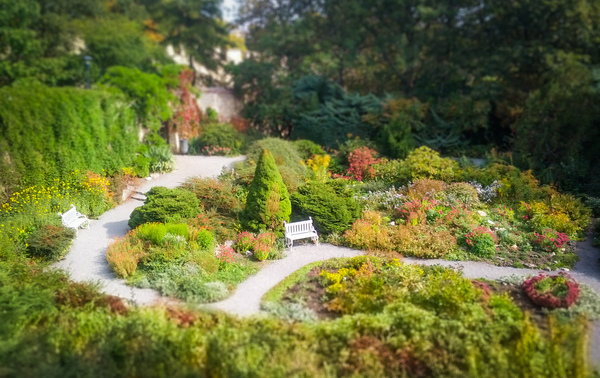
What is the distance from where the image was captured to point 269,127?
20.8 metres

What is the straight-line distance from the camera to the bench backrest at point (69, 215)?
983 centimetres

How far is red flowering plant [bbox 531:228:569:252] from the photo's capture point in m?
9.52

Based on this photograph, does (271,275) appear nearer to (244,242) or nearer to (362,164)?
(244,242)

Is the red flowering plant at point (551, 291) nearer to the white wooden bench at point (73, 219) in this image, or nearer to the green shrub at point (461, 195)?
the green shrub at point (461, 195)

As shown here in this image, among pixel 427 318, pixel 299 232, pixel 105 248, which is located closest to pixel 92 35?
pixel 105 248

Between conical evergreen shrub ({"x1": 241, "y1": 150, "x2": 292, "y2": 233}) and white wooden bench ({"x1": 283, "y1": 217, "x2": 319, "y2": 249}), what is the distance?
12.7 inches

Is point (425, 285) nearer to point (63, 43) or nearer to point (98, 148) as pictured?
point (98, 148)

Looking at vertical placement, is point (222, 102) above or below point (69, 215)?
above

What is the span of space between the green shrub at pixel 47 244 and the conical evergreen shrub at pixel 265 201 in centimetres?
362

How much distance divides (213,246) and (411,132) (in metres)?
10.8

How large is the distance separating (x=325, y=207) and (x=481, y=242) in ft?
Result: 11.0

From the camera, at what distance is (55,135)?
11.7 metres

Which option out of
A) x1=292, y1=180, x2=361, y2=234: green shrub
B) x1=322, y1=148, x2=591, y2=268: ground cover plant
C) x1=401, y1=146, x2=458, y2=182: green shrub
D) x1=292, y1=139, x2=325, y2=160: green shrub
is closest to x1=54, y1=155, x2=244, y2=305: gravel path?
x1=292, y1=139, x2=325, y2=160: green shrub

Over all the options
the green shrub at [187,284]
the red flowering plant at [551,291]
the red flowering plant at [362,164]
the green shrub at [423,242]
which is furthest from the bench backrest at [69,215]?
the red flowering plant at [551,291]
